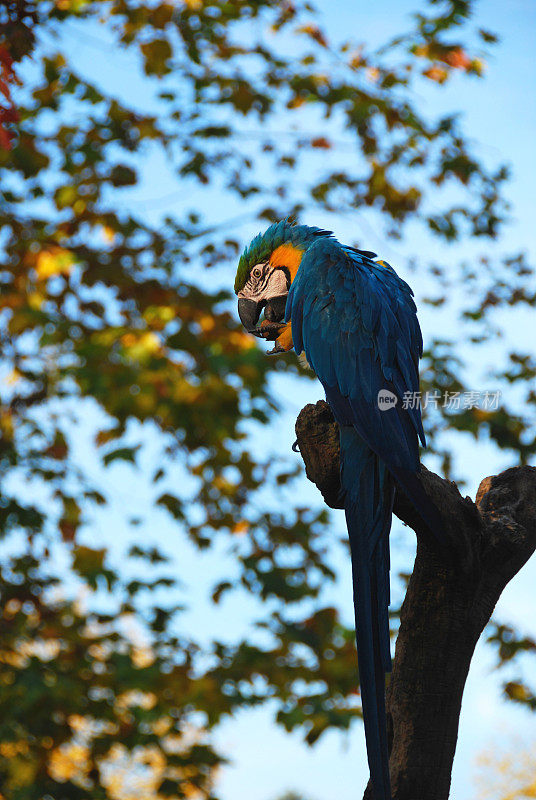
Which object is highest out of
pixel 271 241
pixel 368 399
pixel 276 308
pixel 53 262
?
pixel 53 262

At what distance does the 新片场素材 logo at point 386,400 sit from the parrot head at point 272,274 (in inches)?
22.8

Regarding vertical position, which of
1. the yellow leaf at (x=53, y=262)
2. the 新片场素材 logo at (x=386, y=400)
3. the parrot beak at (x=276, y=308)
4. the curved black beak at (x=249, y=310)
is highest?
the yellow leaf at (x=53, y=262)

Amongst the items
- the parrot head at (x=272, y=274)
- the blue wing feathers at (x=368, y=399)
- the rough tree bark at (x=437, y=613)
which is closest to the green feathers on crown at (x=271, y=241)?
the parrot head at (x=272, y=274)

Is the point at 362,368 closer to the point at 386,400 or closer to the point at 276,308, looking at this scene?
the point at 386,400

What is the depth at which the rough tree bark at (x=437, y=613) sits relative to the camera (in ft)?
5.35

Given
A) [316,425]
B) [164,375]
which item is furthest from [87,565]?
[316,425]

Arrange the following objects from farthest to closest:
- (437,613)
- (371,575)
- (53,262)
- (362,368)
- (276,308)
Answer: (53,262) < (276,308) < (362,368) < (437,613) < (371,575)

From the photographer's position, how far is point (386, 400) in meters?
1.78

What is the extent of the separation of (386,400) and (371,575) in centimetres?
45

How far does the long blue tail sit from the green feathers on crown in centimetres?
83

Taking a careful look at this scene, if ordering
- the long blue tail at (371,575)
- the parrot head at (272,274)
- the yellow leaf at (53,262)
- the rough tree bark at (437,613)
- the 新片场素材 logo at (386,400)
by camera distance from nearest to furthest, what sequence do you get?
the long blue tail at (371,575) → the rough tree bark at (437,613) → the 新片场素材 logo at (386,400) → the parrot head at (272,274) → the yellow leaf at (53,262)

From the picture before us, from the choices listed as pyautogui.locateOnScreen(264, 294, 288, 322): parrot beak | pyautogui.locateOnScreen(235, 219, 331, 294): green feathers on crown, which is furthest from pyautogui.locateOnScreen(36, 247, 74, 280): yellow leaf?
pyautogui.locateOnScreen(264, 294, 288, 322): parrot beak

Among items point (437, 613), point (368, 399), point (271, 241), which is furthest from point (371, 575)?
point (271, 241)

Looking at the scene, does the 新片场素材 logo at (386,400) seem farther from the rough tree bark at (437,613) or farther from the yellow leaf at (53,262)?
the yellow leaf at (53,262)
